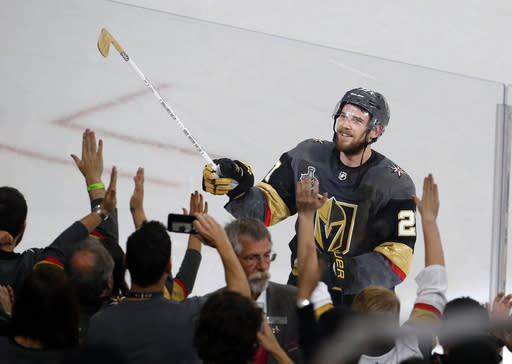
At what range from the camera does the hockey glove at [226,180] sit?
2.42 meters

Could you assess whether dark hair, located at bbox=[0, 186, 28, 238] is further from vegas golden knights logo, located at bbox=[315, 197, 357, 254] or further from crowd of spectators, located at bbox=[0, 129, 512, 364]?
vegas golden knights logo, located at bbox=[315, 197, 357, 254]

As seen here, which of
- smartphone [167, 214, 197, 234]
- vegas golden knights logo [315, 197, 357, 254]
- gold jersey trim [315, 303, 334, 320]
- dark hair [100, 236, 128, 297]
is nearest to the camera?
gold jersey trim [315, 303, 334, 320]

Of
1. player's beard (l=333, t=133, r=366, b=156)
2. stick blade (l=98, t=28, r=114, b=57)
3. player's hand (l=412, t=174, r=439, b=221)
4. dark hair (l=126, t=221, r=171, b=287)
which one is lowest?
dark hair (l=126, t=221, r=171, b=287)

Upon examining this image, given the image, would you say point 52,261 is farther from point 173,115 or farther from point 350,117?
point 350,117

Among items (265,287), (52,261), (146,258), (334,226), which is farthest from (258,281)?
(334,226)

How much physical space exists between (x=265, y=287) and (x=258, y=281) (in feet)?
0.13

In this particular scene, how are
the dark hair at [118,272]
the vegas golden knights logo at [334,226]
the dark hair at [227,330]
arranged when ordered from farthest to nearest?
the vegas golden knights logo at [334,226], the dark hair at [118,272], the dark hair at [227,330]

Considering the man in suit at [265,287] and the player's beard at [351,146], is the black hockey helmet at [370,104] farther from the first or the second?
the man in suit at [265,287]

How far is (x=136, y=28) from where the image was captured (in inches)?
90.9

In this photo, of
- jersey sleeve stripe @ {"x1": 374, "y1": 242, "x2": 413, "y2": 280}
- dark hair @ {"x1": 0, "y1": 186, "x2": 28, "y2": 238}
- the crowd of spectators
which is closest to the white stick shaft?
the crowd of spectators

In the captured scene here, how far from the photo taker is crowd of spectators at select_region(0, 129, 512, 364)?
1497 mm

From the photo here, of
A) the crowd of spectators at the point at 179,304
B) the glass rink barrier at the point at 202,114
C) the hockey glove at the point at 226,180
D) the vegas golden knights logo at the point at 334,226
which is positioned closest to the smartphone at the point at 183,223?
the crowd of spectators at the point at 179,304

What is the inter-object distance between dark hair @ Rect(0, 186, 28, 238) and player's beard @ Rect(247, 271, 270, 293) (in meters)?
0.60

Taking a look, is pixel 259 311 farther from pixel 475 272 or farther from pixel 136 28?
pixel 475 272
